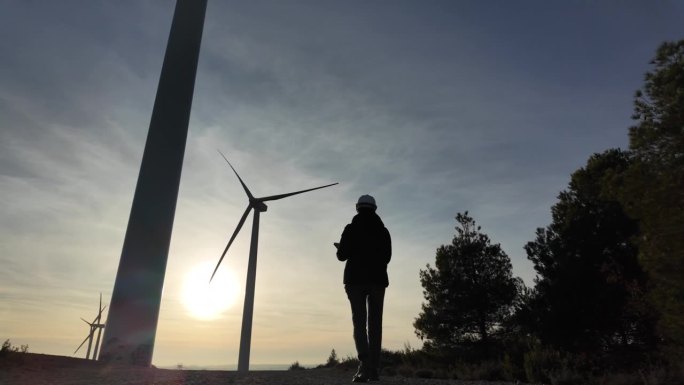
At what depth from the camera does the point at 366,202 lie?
6867 millimetres

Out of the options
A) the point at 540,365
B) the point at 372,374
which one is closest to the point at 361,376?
the point at 372,374

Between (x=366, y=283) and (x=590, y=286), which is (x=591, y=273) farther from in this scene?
(x=366, y=283)

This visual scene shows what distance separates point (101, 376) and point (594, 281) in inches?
841

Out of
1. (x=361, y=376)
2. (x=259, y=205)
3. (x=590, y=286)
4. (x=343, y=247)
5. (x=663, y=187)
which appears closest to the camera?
(x=361, y=376)

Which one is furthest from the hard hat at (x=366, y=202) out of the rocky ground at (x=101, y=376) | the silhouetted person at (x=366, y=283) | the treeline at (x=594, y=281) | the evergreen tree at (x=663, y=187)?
the evergreen tree at (x=663, y=187)

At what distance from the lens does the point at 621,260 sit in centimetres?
2102

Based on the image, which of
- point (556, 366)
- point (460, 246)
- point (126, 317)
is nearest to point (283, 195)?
A: point (460, 246)

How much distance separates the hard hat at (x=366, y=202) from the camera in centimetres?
687

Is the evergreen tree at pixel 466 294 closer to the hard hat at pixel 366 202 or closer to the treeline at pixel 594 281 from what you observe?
the treeline at pixel 594 281

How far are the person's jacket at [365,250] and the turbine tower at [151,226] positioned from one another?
774 centimetres

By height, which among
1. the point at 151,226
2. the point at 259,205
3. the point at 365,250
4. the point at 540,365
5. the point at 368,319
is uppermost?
the point at 259,205

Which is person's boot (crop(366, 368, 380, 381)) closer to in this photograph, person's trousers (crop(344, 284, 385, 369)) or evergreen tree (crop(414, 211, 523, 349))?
person's trousers (crop(344, 284, 385, 369))

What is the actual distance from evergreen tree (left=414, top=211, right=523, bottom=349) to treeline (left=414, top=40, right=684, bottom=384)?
0.06 m

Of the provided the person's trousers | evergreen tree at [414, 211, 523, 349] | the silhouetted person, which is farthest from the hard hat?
evergreen tree at [414, 211, 523, 349]
